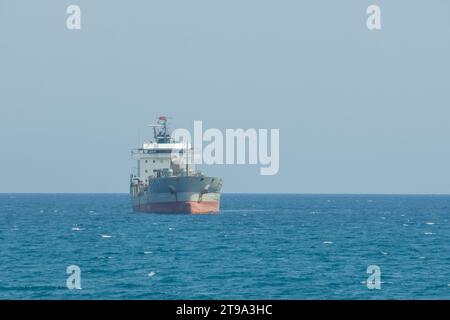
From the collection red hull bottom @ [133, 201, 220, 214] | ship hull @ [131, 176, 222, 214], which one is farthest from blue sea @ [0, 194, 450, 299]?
red hull bottom @ [133, 201, 220, 214]

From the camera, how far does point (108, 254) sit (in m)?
62.8

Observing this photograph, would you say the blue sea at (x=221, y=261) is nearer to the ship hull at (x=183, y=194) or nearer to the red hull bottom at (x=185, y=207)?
the ship hull at (x=183, y=194)

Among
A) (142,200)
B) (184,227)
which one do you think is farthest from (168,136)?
(184,227)

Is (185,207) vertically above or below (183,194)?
below

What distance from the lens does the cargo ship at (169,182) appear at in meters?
109

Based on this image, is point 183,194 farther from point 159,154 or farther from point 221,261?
point 221,261

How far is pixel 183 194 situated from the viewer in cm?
10950

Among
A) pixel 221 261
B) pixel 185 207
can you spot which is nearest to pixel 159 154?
pixel 185 207

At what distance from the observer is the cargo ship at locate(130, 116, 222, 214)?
10888 cm

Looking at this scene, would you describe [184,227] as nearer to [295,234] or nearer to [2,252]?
[295,234]

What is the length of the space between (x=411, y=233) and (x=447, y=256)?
28.5 metres

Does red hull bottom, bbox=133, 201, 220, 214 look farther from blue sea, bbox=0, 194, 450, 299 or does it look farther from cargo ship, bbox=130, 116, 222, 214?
blue sea, bbox=0, 194, 450, 299

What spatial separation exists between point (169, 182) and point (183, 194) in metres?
3.00

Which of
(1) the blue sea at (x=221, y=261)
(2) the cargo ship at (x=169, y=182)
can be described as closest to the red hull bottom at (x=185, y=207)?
(2) the cargo ship at (x=169, y=182)
